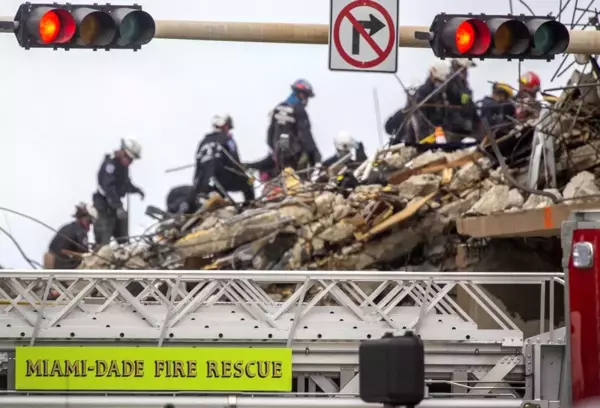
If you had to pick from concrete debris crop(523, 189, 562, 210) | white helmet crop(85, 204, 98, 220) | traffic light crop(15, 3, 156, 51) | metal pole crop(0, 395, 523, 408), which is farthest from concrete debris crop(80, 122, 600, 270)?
metal pole crop(0, 395, 523, 408)

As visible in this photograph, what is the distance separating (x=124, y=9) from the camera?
11.0 metres

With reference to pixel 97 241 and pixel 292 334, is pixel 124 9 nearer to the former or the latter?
pixel 292 334

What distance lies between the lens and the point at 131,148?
80.8ft

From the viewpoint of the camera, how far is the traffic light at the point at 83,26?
1099 centimetres

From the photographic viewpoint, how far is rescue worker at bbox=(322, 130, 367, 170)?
64.9ft

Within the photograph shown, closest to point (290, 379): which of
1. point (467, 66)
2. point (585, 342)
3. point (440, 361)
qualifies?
point (440, 361)

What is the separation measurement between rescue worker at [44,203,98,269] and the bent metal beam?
7336mm

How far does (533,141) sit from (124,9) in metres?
7.12

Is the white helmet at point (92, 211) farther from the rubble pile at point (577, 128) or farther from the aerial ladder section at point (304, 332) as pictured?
the aerial ladder section at point (304, 332)

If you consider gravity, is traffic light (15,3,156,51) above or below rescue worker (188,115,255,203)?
above

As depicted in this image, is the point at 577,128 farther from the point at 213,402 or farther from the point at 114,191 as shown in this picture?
the point at 114,191

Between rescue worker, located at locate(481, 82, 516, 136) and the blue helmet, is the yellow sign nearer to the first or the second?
rescue worker, located at locate(481, 82, 516, 136)

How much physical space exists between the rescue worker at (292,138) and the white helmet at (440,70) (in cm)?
240

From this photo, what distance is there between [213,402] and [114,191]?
14.4 metres
